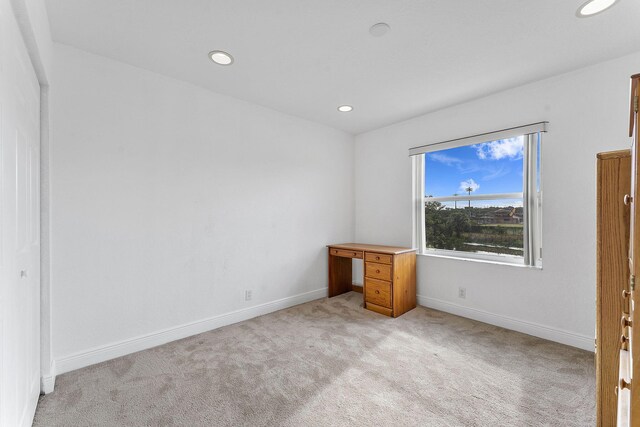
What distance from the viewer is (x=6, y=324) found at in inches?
45.0

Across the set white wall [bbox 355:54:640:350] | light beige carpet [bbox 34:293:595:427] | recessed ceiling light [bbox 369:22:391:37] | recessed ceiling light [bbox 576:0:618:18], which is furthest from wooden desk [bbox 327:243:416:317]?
recessed ceiling light [bbox 576:0:618:18]

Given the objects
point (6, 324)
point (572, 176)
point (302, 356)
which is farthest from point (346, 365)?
point (572, 176)

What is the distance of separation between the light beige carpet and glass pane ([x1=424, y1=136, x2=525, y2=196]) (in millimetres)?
1496

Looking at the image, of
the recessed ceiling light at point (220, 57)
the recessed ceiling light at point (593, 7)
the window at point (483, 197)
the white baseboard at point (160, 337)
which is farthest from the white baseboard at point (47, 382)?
the recessed ceiling light at point (593, 7)

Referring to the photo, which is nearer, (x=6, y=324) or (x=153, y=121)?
(x=6, y=324)

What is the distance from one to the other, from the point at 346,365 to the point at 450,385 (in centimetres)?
73

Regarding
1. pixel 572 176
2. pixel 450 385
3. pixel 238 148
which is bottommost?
pixel 450 385

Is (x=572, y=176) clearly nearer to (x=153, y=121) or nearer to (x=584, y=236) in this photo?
(x=584, y=236)

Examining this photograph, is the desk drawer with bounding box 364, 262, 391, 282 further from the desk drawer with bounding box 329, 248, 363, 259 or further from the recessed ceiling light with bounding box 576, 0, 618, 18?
the recessed ceiling light with bounding box 576, 0, 618, 18

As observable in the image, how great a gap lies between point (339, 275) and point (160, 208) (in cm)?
248

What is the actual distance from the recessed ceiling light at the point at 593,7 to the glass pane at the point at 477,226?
159cm

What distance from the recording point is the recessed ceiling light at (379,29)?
1836 mm

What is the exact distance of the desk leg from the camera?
3.91m

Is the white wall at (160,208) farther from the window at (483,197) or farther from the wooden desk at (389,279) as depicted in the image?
the window at (483,197)
